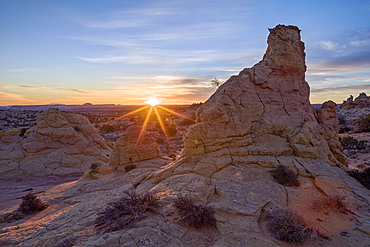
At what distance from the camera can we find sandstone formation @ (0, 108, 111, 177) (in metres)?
17.3

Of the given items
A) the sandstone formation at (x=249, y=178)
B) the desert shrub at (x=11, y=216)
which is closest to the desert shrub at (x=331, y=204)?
the sandstone formation at (x=249, y=178)

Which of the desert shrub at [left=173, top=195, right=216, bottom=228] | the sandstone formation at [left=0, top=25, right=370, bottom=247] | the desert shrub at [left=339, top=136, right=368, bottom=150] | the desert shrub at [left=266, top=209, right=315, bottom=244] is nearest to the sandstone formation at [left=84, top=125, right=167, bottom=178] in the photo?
the sandstone formation at [left=0, top=25, right=370, bottom=247]

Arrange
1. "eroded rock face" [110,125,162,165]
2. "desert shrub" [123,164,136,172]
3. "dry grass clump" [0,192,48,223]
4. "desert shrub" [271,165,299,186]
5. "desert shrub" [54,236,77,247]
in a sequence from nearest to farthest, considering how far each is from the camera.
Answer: "desert shrub" [54,236,77,247]
"desert shrub" [271,165,299,186]
"dry grass clump" [0,192,48,223]
"desert shrub" [123,164,136,172]
"eroded rock face" [110,125,162,165]

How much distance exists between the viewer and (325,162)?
305 inches

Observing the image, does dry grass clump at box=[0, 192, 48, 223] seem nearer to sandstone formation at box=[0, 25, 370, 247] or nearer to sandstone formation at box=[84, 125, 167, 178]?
sandstone formation at box=[0, 25, 370, 247]

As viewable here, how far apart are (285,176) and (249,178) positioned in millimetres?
1138

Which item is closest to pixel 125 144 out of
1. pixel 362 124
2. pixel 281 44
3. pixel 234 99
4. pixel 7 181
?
pixel 234 99

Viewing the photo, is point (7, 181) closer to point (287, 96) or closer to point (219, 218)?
point (219, 218)

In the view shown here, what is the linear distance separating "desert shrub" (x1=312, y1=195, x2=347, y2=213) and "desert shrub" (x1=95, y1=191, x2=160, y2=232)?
447 cm

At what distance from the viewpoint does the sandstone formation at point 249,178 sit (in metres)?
Answer: 4.92

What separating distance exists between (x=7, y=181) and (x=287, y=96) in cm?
1978

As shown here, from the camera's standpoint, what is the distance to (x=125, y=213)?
5.68 metres

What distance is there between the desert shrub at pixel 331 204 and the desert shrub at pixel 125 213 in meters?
4.47

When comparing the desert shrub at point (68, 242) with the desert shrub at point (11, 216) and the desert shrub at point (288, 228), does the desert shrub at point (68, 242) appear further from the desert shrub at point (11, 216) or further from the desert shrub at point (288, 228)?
the desert shrub at point (11, 216)
